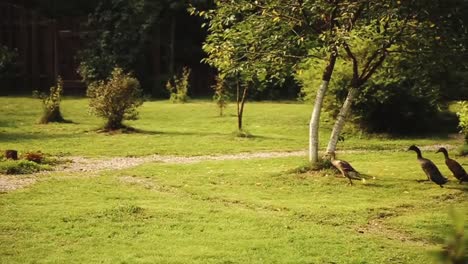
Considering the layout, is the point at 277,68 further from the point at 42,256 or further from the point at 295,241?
the point at 42,256

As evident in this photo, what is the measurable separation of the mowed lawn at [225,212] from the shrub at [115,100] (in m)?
2.63

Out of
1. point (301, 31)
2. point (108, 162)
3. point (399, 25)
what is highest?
point (399, 25)

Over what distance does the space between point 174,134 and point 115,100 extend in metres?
2.19

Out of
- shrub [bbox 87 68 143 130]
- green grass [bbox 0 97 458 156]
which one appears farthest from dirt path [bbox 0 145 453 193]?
shrub [bbox 87 68 143 130]

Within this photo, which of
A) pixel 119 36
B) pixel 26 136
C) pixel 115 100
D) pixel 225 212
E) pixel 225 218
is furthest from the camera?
pixel 119 36

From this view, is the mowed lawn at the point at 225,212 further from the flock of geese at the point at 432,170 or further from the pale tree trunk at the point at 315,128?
the pale tree trunk at the point at 315,128

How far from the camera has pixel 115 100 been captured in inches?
766

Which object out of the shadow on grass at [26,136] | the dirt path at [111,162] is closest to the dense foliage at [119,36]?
the shadow on grass at [26,136]

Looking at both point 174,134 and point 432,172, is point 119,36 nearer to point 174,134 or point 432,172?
point 174,134

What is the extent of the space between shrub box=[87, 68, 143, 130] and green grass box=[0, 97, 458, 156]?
2.35 feet

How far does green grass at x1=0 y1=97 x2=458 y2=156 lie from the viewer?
16.7m

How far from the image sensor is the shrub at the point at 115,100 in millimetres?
19406

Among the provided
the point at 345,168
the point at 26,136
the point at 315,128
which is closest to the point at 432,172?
the point at 345,168

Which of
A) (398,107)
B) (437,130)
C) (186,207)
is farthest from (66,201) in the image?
(437,130)
